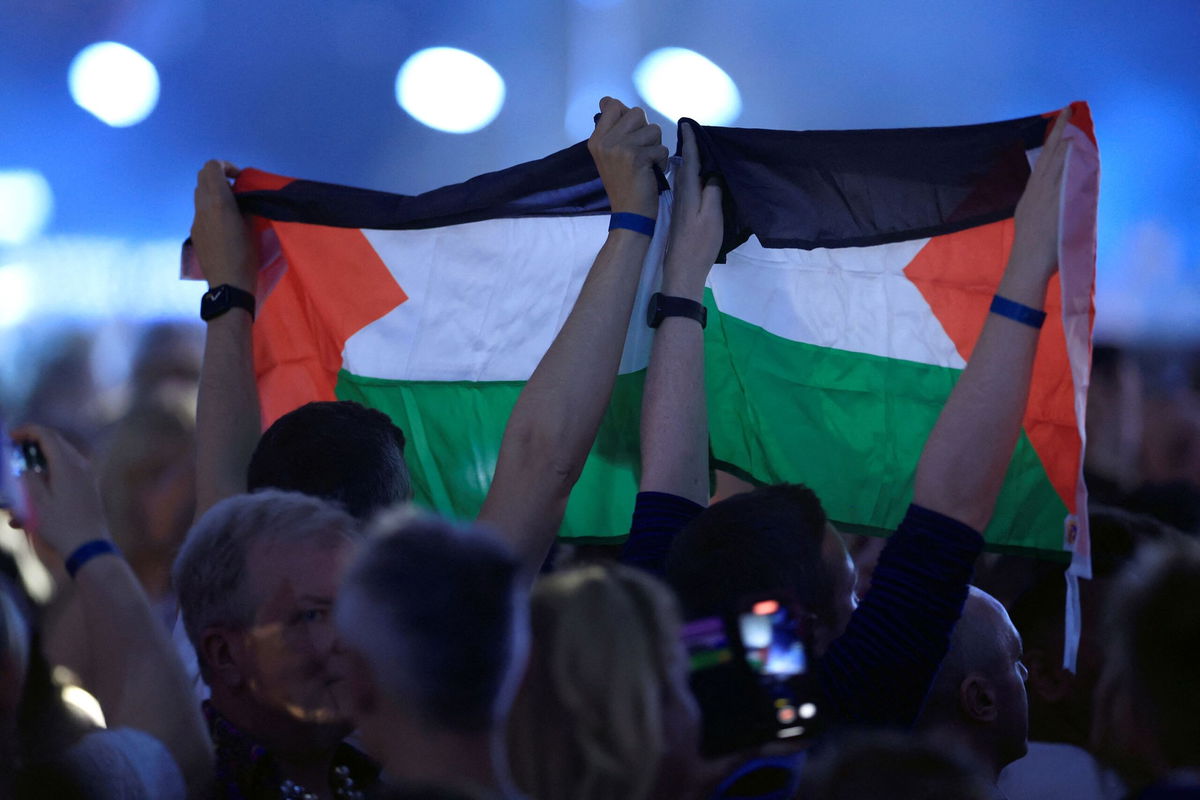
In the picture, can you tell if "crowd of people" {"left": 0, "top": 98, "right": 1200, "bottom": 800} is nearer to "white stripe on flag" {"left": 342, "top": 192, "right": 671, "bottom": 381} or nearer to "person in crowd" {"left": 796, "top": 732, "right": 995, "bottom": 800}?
"person in crowd" {"left": 796, "top": 732, "right": 995, "bottom": 800}

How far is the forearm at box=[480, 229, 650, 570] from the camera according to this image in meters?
1.78

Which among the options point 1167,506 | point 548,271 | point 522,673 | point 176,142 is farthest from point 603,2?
point 522,673

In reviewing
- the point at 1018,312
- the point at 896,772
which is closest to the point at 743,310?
the point at 1018,312

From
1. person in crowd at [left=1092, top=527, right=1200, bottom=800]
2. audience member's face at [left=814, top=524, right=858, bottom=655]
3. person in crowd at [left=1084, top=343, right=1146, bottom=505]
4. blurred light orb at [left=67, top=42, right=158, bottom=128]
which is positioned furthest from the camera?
blurred light orb at [left=67, top=42, right=158, bottom=128]

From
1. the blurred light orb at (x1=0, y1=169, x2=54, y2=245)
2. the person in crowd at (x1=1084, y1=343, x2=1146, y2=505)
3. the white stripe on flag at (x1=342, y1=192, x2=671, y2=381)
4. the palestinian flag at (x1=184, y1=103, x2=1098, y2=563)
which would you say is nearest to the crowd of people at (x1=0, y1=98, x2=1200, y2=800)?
the palestinian flag at (x1=184, y1=103, x2=1098, y2=563)

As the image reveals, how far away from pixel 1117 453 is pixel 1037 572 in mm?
1037

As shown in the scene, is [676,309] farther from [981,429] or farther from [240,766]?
[240,766]

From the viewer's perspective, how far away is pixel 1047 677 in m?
2.11

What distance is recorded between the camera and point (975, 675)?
5.77 feet

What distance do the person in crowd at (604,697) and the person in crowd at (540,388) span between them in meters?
0.53

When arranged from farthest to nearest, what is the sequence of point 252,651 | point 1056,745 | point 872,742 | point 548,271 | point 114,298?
point 114,298 < point 548,271 < point 1056,745 < point 252,651 < point 872,742

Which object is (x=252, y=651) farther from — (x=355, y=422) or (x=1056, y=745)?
(x=1056, y=745)

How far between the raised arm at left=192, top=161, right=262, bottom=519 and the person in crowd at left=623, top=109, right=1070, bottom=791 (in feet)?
3.05

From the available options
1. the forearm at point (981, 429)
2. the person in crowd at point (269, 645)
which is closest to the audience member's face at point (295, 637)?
the person in crowd at point (269, 645)
